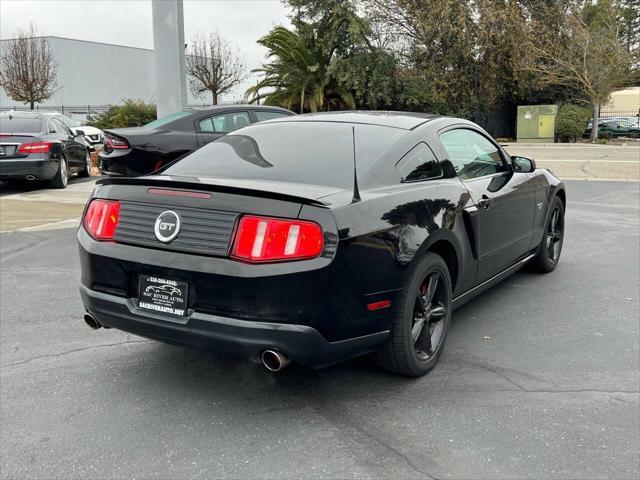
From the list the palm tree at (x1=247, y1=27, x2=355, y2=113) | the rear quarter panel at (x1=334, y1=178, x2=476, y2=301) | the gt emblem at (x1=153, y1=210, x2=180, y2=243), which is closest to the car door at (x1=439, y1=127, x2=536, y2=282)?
the rear quarter panel at (x1=334, y1=178, x2=476, y2=301)

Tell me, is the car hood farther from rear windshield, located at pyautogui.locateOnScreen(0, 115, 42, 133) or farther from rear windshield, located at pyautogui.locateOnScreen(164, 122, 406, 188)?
rear windshield, located at pyautogui.locateOnScreen(164, 122, 406, 188)

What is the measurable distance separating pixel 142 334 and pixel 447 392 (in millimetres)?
1664

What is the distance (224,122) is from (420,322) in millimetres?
6903

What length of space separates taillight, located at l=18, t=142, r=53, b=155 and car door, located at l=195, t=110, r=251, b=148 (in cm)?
381

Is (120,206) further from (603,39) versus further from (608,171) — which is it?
(603,39)

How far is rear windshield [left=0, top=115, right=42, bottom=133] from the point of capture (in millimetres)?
11883

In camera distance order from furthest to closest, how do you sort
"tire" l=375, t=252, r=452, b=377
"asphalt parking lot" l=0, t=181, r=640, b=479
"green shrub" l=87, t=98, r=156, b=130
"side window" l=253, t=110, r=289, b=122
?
1. "green shrub" l=87, t=98, r=156, b=130
2. "side window" l=253, t=110, r=289, b=122
3. "tire" l=375, t=252, r=452, b=377
4. "asphalt parking lot" l=0, t=181, r=640, b=479

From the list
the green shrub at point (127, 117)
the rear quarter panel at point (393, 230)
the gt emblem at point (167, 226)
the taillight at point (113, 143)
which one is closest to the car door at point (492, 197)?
the rear quarter panel at point (393, 230)

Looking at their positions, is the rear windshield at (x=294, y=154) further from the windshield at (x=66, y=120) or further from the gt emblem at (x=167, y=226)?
the windshield at (x=66, y=120)

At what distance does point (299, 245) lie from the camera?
302 cm

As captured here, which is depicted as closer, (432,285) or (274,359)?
(274,359)

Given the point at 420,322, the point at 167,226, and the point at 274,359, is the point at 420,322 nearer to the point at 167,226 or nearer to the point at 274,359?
the point at 274,359

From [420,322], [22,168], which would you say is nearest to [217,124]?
[22,168]

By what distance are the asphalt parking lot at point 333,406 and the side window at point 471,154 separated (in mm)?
1104
